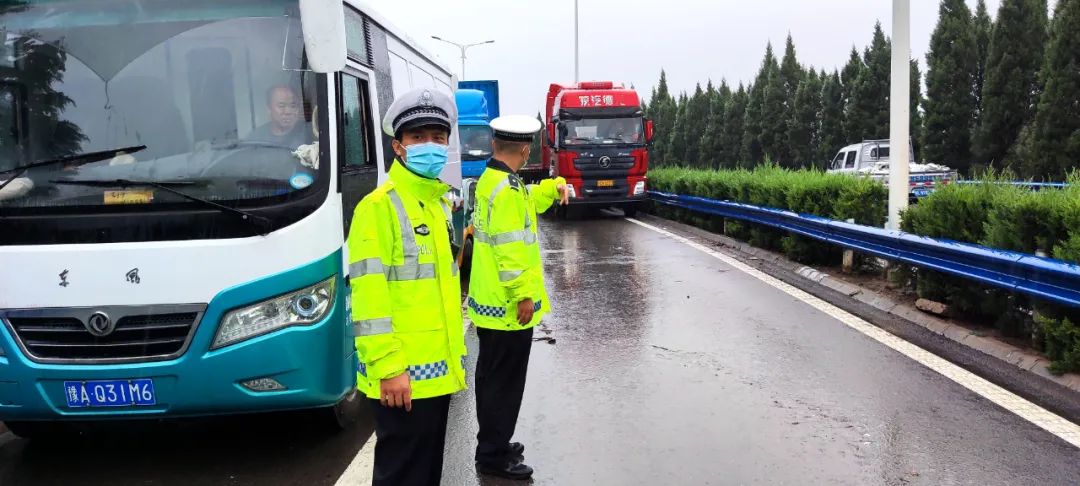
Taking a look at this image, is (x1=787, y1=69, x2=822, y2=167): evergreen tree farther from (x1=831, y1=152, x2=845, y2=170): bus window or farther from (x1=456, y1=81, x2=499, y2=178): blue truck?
(x1=456, y1=81, x2=499, y2=178): blue truck

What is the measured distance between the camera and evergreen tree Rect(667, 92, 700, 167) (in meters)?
53.5

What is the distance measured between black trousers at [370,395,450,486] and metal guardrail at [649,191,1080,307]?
444cm

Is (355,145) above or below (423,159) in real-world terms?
above

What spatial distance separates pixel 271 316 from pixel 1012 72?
27.4 metres

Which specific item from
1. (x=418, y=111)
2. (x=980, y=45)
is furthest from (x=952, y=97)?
(x=418, y=111)

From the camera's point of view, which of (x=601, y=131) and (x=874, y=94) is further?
(x=874, y=94)

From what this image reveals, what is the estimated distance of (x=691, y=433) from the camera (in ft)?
15.9

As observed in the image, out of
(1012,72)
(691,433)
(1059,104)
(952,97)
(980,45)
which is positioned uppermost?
(980,45)

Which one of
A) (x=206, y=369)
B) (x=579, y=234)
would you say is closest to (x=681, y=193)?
(x=579, y=234)

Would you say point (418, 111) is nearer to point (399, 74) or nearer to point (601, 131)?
point (399, 74)

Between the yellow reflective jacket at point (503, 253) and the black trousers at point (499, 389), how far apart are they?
92mm

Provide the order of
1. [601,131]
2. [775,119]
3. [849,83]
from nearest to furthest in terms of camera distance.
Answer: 1. [601,131]
2. [849,83]
3. [775,119]

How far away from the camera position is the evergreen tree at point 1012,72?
85.4 feet

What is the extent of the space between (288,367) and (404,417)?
129 centimetres
